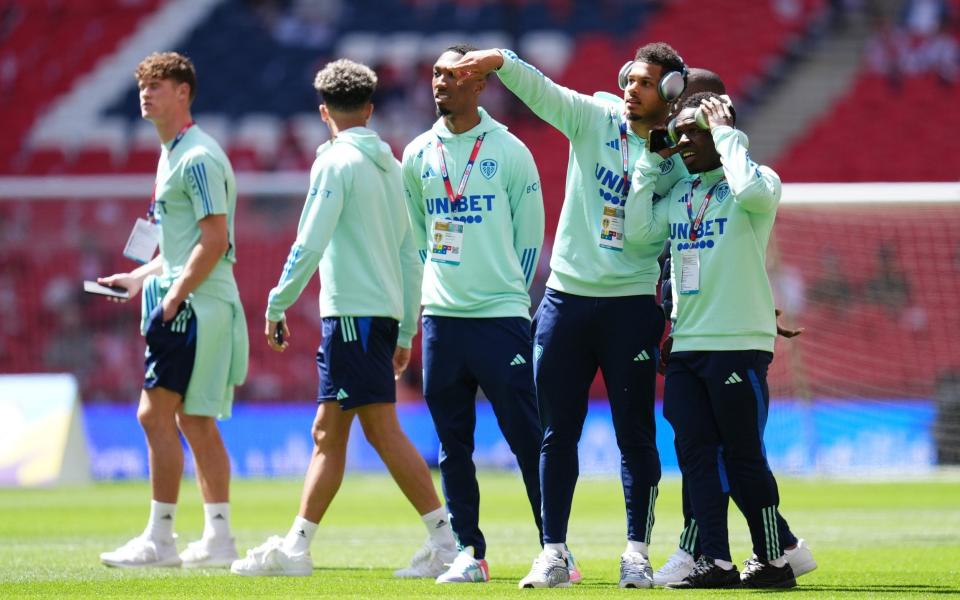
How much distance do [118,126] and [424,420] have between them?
10481 millimetres

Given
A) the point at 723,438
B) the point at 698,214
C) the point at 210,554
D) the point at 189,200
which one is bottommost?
the point at 210,554

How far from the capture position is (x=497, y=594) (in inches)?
226

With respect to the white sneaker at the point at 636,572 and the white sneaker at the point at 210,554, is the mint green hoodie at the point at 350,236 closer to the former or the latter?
the white sneaker at the point at 210,554

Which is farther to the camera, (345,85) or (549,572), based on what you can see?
(345,85)

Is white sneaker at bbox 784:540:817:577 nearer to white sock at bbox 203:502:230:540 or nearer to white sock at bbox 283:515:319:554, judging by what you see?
white sock at bbox 283:515:319:554

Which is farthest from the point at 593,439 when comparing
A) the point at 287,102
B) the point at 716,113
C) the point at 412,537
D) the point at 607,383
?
the point at 716,113

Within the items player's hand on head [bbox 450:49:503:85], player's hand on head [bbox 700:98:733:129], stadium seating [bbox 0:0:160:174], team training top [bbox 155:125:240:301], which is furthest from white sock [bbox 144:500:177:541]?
stadium seating [bbox 0:0:160:174]

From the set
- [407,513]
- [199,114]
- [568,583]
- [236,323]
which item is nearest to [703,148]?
[568,583]

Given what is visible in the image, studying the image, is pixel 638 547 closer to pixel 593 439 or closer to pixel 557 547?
pixel 557 547

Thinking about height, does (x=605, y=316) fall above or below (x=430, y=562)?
above

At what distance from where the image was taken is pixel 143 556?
721cm

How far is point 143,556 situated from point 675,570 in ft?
8.62

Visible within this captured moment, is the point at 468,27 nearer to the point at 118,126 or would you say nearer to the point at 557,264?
the point at 118,126

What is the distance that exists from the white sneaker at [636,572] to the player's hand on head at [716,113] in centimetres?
176
